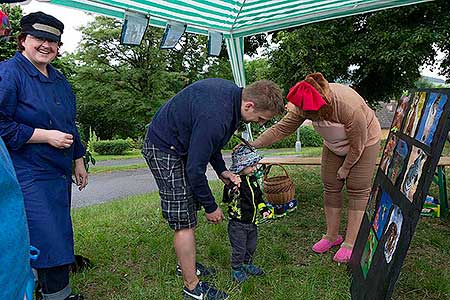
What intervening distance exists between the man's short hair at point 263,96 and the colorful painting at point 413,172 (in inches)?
29.2

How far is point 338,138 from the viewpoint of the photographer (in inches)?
120

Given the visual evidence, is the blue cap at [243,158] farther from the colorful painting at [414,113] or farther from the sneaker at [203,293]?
the colorful painting at [414,113]

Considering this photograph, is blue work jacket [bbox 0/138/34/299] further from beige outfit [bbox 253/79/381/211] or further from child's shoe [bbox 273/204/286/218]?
child's shoe [bbox 273/204/286/218]

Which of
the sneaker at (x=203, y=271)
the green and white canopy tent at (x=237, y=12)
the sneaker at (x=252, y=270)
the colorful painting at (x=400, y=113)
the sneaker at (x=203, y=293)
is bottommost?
the sneaker at (x=203, y=271)

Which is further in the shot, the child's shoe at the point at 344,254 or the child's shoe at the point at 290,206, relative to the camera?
the child's shoe at the point at 290,206

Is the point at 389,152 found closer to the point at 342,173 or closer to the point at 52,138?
the point at 342,173

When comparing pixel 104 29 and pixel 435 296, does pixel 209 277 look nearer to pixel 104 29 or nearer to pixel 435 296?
pixel 435 296

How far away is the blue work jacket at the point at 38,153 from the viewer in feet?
6.80

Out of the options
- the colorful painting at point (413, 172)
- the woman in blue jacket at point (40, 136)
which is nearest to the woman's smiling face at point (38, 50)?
the woman in blue jacket at point (40, 136)

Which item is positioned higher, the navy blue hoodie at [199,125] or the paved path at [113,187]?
the navy blue hoodie at [199,125]

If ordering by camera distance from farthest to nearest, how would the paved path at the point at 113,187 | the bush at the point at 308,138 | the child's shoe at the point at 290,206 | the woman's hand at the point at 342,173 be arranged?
the bush at the point at 308,138
the paved path at the point at 113,187
the child's shoe at the point at 290,206
the woman's hand at the point at 342,173

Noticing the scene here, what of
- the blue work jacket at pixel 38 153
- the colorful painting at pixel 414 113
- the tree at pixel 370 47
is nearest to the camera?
the blue work jacket at pixel 38 153

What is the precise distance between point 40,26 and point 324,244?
261 cm

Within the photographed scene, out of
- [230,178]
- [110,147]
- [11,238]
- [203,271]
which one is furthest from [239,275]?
[110,147]
